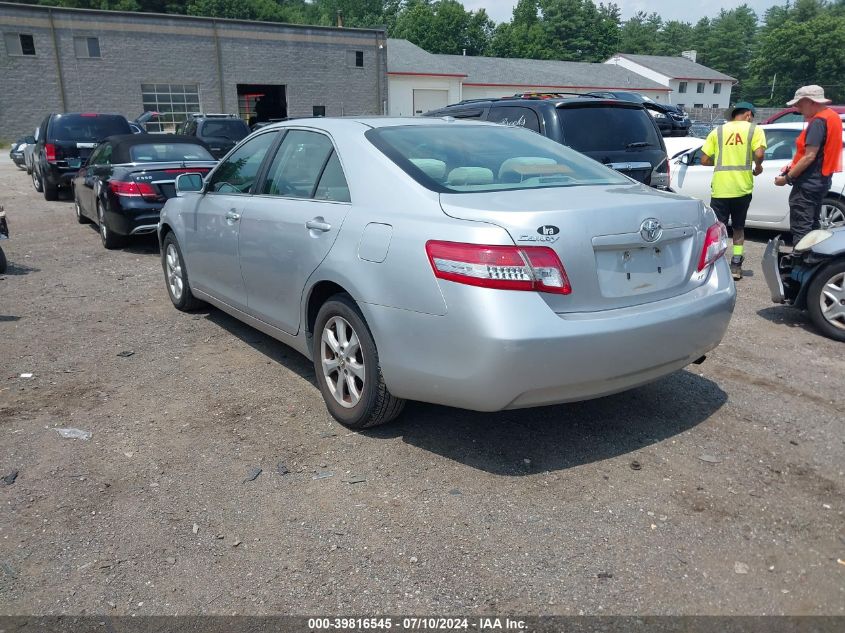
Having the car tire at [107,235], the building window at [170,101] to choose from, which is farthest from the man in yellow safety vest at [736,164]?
the building window at [170,101]

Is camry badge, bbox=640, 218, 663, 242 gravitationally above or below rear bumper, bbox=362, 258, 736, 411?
above

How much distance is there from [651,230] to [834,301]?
2995 millimetres

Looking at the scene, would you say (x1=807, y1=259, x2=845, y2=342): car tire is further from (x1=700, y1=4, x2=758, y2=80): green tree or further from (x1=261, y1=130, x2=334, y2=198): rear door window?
(x1=700, y1=4, x2=758, y2=80): green tree

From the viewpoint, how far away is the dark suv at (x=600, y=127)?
23.1 feet

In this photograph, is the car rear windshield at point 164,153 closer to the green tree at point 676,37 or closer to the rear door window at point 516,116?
the rear door window at point 516,116

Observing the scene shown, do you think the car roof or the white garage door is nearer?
the car roof

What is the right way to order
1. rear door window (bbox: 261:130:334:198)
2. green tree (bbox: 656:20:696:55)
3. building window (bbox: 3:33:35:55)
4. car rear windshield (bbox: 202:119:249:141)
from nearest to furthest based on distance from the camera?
rear door window (bbox: 261:130:334:198)
car rear windshield (bbox: 202:119:249:141)
building window (bbox: 3:33:35:55)
green tree (bbox: 656:20:696:55)

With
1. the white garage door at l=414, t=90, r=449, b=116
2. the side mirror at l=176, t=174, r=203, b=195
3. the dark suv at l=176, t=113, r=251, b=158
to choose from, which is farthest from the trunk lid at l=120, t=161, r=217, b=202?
the white garage door at l=414, t=90, r=449, b=116

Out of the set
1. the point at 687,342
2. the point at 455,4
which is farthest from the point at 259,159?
the point at 455,4

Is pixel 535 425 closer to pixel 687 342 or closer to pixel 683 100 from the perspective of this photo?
pixel 687 342

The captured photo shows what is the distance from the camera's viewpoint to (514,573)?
9.02ft

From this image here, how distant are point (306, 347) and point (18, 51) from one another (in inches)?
1475

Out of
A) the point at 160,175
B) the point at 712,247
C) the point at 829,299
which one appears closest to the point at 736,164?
the point at 829,299

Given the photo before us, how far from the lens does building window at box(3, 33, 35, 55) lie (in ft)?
110
